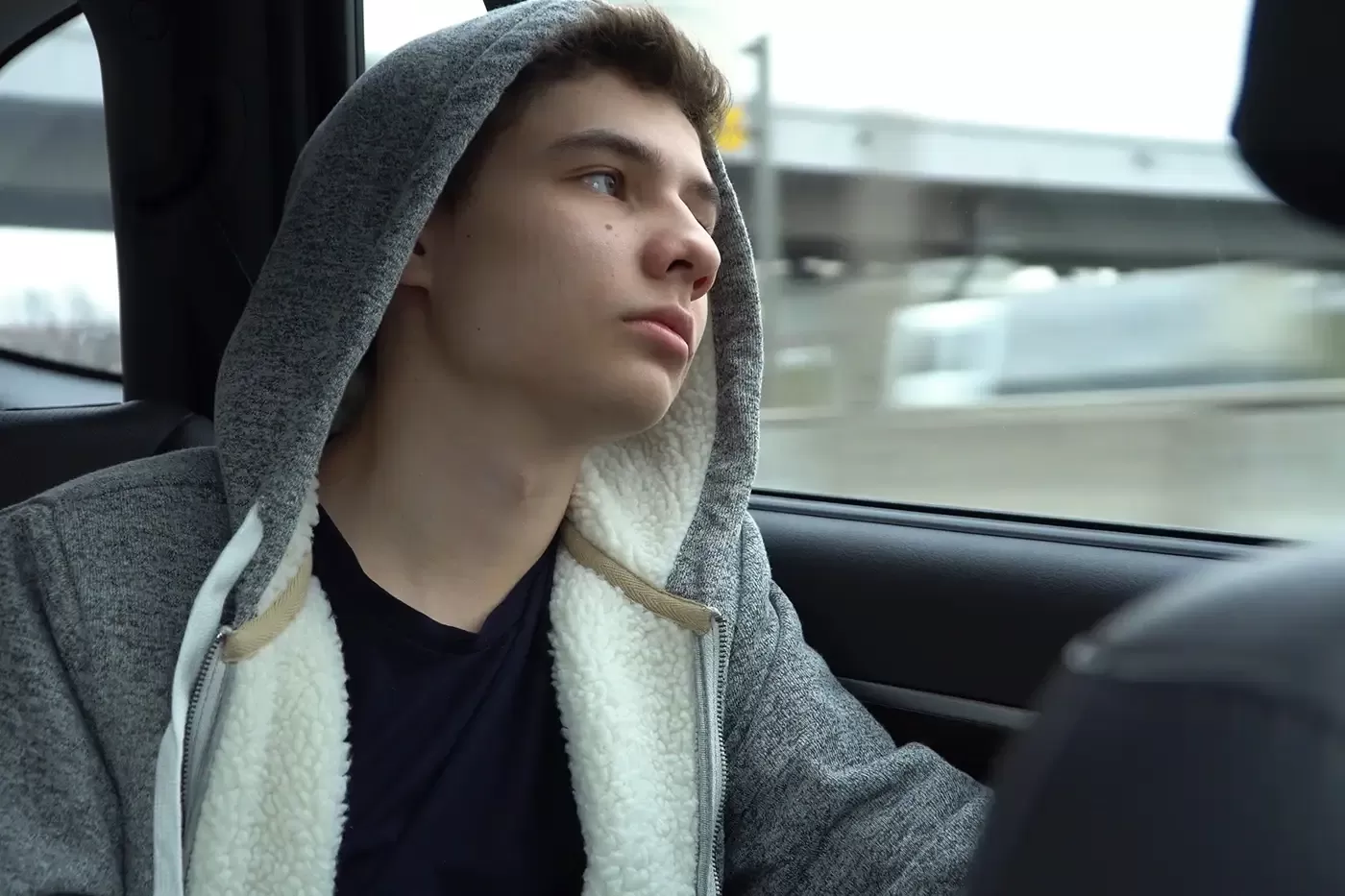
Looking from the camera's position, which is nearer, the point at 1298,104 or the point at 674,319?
the point at 1298,104

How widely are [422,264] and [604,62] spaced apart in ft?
0.93

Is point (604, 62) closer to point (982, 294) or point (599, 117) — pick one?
point (599, 117)

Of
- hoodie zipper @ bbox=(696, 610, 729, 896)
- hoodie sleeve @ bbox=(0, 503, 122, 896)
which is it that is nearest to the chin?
hoodie zipper @ bbox=(696, 610, 729, 896)

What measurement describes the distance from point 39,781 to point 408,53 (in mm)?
761

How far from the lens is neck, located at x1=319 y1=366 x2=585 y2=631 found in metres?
1.24

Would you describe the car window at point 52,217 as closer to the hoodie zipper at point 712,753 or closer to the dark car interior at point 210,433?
the dark car interior at point 210,433

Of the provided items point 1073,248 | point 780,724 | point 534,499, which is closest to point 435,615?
point 534,499

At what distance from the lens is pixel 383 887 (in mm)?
1139

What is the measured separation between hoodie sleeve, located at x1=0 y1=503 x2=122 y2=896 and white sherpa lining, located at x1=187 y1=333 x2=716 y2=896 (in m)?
0.09

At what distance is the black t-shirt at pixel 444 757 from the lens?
1.16m

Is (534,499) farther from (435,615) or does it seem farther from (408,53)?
(408,53)

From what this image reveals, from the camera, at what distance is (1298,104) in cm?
61

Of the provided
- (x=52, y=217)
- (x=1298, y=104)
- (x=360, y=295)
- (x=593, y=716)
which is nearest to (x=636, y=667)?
(x=593, y=716)

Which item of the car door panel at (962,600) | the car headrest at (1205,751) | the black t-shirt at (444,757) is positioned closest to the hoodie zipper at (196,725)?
the black t-shirt at (444,757)
